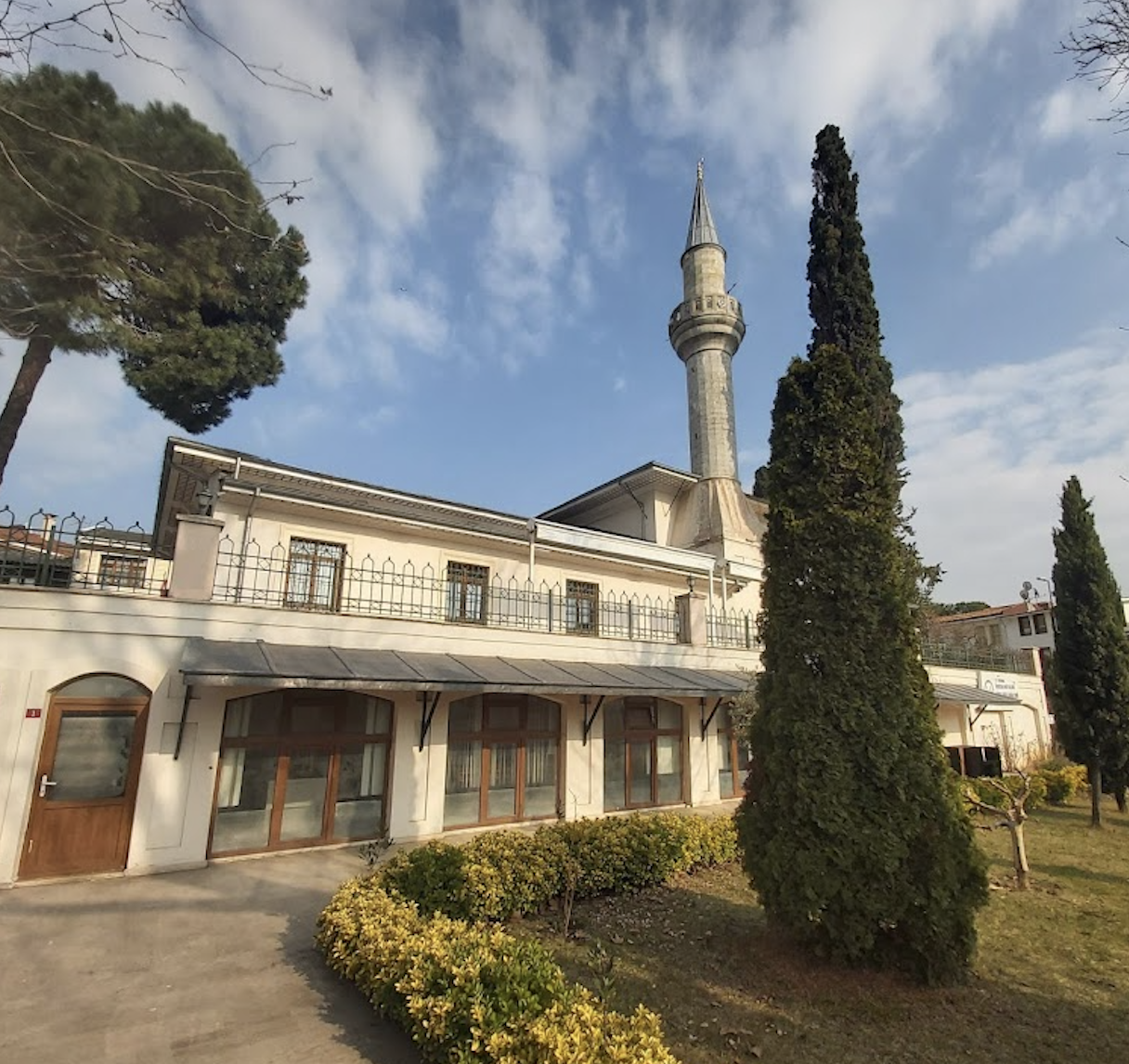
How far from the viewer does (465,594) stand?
15.1 meters

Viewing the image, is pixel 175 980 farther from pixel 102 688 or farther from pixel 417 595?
pixel 417 595

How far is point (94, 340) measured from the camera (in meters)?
12.9

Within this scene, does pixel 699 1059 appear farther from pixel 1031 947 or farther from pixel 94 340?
pixel 94 340

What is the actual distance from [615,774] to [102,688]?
9.41 metres

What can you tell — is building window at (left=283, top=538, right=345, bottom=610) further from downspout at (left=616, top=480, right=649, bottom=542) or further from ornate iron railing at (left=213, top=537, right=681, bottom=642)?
downspout at (left=616, top=480, right=649, bottom=542)

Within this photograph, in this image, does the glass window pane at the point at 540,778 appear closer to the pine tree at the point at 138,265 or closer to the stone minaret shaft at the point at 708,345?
the pine tree at the point at 138,265

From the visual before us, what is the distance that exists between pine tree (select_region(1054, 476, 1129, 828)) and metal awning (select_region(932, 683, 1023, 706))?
8.86 ft

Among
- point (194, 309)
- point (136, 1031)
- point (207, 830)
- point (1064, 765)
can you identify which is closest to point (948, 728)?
point (1064, 765)

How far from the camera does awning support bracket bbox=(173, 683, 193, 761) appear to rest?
8.96m

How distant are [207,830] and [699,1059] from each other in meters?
7.67

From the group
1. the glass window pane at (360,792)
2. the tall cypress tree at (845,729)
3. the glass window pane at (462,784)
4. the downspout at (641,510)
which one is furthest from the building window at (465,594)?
the tall cypress tree at (845,729)

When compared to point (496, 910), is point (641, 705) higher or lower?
higher

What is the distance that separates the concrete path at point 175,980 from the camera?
4.54 meters

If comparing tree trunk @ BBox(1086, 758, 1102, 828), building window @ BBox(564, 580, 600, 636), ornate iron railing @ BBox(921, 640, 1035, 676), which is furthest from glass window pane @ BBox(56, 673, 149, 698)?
ornate iron railing @ BBox(921, 640, 1035, 676)
